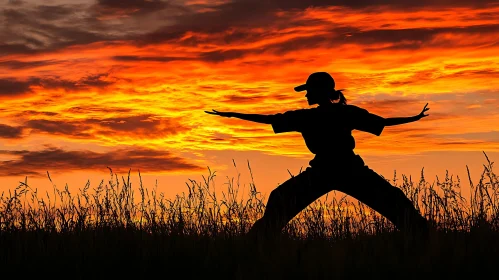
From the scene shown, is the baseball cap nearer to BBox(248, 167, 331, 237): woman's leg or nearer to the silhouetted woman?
the silhouetted woman

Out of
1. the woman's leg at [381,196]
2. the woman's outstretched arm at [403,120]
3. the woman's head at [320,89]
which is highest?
the woman's head at [320,89]

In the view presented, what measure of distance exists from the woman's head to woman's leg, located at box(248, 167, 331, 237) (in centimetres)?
81

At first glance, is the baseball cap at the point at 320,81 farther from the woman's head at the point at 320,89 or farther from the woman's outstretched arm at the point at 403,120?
the woman's outstretched arm at the point at 403,120

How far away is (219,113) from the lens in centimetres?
727

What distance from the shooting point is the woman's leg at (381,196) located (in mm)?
7148

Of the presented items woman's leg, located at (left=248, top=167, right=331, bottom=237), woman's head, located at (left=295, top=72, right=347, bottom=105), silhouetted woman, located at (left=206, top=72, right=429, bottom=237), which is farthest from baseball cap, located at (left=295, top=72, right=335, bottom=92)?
woman's leg, located at (left=248, top=167, right=331, bottom=237)

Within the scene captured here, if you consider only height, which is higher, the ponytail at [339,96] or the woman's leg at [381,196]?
the ponytail at [339,96]

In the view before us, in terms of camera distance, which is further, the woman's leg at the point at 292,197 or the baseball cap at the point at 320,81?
the baseball cap at the point at 320,81

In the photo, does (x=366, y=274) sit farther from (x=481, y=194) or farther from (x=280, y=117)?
(x=481, y=194)

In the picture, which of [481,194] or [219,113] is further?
[481,194]

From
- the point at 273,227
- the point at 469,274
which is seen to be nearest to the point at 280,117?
the point at 273,227

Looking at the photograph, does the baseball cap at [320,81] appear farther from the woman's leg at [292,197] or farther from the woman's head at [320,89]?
the woman's leg at [292,197]

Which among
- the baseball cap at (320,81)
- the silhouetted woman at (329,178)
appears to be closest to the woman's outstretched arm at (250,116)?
the silhouetted woman at (329,178)

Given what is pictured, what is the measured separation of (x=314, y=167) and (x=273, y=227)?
764 mm
